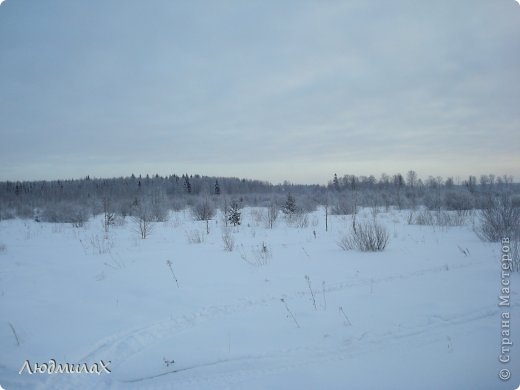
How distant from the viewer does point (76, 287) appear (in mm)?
6262

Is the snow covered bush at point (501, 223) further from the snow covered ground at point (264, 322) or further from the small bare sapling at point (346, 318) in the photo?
the small bare sapling at point (346, 318)

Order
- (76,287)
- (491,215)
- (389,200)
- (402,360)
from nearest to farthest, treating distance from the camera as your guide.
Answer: (402,360), (76,287), (491,215), (389,200)

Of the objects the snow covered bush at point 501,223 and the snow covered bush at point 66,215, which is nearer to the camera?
the snow covered bush at point 501,223

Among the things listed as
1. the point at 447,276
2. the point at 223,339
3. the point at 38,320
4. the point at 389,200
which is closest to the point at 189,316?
the point at 223,339

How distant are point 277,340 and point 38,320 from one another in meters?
3.55

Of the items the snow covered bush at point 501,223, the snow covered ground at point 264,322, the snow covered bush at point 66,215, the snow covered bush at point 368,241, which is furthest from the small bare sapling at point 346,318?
the snow covered bush at point 66,215

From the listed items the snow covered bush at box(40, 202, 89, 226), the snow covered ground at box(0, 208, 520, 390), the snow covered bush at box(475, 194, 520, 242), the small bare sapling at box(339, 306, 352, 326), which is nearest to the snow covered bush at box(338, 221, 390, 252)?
the snow covered ground at box(0, 208, 520, 390)

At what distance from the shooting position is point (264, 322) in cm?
438

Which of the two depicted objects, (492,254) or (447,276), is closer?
(447,276)

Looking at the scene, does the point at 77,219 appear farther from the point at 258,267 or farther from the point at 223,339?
the point at 223,339

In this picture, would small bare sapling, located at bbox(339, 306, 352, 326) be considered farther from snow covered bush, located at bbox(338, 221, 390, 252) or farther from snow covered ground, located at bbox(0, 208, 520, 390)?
snow covered bush, located at bbox(338, 221, 390, 252)

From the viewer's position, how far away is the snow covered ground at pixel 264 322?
315 centimetres

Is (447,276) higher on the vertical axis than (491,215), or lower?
lower

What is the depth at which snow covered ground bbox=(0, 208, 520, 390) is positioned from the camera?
3154mm
